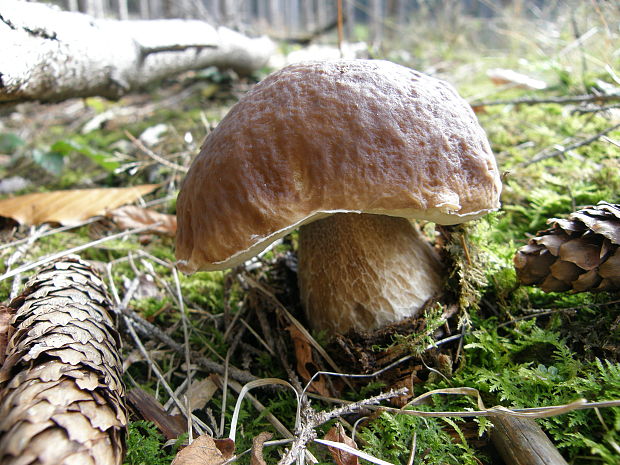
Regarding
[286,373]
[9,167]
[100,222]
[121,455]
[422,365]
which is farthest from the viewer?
[9,167]

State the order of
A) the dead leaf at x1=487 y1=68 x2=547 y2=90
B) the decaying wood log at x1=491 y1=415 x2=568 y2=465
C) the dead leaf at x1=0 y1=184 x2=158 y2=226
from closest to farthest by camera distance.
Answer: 1. the decaying wood log at x1=491 y1=415 x2=568 y2=465
2. the dead leaf at x1=0 y1=184 x2=158 y2=226
3. the dead leaf at x1=487 y1=68 x2=547 y2=90

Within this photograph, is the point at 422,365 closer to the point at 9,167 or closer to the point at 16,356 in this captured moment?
the point at 16,356

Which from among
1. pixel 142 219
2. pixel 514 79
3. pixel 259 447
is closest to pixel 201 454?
pixel 259 447

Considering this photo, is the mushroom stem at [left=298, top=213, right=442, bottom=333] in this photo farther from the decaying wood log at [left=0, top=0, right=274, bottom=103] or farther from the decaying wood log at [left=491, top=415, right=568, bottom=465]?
the decaying wood log at [left=0, top=0, right=274, bottom=103]

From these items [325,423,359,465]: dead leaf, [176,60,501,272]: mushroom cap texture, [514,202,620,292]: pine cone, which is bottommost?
[325,423,359,465]: dead leaf

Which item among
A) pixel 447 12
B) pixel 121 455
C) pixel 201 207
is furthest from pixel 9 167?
pixel 447 12

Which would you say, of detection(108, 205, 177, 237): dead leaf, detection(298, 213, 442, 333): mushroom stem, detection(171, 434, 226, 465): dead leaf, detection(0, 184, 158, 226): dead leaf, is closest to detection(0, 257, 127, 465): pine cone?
detection(171, 434, 226, 465): dead leaf

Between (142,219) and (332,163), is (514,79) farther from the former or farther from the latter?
(142,219)
